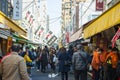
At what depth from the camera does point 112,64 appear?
45.6 feet

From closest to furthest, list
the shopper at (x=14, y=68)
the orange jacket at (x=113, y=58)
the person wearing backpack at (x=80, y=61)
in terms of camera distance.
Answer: the shopper at (x=14, y=68), the orange jacket at (x=113, y=58), the person wearing backpack at (x=80, y=61)

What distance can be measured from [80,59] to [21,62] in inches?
271

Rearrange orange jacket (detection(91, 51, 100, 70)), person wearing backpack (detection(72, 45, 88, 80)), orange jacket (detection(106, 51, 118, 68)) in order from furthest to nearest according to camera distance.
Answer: orange jacket (detection(91, 51, 100, 70)) < person wearing backpack (detection(72, 45, 88, 80)) < orange jacket (detection(106, 51, 118, 68))

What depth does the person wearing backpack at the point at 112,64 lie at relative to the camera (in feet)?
45.4

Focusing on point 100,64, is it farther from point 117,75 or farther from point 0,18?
point 0,18

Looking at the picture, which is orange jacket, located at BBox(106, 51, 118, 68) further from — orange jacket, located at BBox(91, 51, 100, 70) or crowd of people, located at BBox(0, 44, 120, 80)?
orange jacket, located at BBox(91, 51, 100, 70)

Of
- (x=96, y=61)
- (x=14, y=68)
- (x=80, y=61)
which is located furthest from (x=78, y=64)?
(x=14, y=68)

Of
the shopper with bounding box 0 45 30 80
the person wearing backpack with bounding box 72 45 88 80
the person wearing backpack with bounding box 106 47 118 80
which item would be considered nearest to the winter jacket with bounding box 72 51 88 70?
the person wearing backpack with bounding box 72 45 88 80

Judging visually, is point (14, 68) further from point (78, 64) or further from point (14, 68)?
point (78, 64)

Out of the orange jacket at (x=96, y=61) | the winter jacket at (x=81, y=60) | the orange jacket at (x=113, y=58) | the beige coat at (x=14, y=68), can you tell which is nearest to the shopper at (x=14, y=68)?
the beige coat at (x=14, y=68)

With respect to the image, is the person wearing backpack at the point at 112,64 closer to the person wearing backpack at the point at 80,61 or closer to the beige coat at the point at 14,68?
the person wearing backpack at the point at 80,61

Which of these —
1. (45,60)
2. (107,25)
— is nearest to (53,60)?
(45,60)

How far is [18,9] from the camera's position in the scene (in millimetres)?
39156

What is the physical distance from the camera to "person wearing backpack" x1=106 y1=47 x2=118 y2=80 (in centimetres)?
1383
